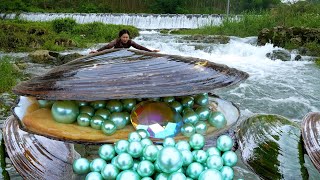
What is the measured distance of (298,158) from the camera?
2316 millimetres

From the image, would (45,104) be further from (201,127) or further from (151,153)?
(201,127)

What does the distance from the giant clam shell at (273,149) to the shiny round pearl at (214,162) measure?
64 cm

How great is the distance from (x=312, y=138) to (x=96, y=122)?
1.27 meters

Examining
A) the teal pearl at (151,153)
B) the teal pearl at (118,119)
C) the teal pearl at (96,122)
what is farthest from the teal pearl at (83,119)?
the teal pearl at (151,153)

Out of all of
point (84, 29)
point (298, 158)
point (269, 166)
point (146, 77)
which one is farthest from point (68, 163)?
point (84, 29)

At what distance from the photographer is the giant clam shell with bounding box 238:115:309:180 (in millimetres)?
2297

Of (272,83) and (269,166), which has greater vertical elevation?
(269,166)

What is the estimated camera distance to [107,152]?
189 centimetres

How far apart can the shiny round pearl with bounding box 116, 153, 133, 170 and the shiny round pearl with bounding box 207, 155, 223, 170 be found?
0.40 meters

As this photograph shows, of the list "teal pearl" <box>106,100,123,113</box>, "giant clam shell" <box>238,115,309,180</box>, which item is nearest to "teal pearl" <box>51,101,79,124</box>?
"teal pearl" <box>106,100,123,113</box>

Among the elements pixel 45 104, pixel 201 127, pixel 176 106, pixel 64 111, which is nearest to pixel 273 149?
pixel 201 127

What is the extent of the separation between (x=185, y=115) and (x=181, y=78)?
0.24 meters

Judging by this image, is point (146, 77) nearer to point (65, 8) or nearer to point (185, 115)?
point (185, 115)

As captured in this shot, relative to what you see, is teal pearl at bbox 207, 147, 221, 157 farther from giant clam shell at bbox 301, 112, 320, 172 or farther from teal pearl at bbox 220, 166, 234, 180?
giant clam shell at bbox 301, 112, 320, 172
